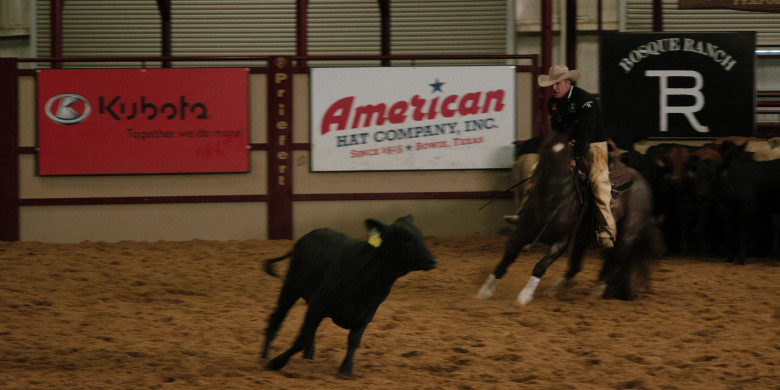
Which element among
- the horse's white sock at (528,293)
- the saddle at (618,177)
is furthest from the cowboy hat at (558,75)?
the horse's white sock at (528,293)

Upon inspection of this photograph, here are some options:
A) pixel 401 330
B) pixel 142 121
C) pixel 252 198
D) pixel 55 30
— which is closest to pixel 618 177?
pixel 401 330

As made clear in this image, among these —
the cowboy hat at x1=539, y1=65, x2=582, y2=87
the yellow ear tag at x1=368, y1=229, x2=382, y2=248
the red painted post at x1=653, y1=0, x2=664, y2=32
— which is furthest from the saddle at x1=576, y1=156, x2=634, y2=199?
the red painted post at x1=653, y1=0, x2=664, y2=32

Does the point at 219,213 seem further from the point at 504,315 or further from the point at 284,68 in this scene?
the point at 504,315

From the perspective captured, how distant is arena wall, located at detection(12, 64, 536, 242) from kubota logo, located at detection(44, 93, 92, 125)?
0.76 feet

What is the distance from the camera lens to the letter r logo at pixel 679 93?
11766 millimetres

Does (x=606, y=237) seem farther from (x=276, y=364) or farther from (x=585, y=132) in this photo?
(x=276, y=364)

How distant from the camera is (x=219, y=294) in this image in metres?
8.08

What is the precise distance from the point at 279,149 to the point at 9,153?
3182 millimetres

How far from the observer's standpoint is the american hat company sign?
11.7m

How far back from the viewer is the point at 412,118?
1131 centimetres

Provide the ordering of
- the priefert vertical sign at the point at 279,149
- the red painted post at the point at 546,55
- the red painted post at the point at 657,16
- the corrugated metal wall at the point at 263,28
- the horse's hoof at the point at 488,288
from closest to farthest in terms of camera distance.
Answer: the horse's hoof at the point at 488,288, the priefert vertical sign at the point at 279,149, the red painted post at the point at 546,55, the red painted post at the point at 657,16, the corrugated metal wall at the point at 263,28

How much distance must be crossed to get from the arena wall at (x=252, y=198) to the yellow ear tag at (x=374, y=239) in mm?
6314

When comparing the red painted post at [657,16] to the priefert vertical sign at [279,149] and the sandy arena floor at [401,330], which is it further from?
the priefert vertical sign at [279,149]

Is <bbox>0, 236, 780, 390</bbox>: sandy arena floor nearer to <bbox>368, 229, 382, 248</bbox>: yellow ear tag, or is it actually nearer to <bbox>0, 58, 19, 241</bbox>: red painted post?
<bbox>368, 229, 382, 248</bbox>: yellow ear tag
